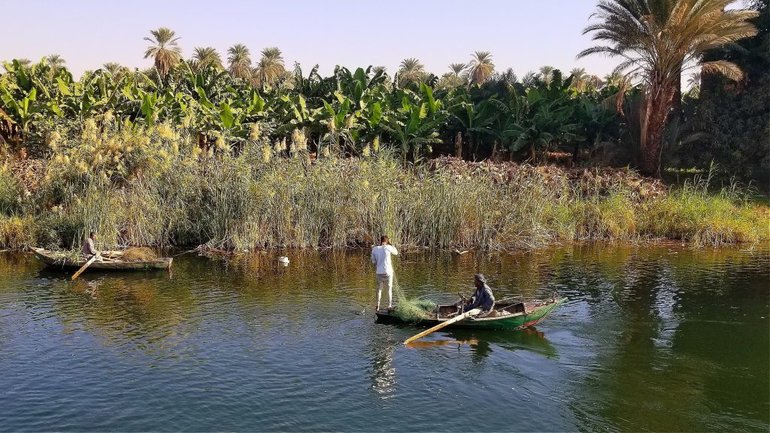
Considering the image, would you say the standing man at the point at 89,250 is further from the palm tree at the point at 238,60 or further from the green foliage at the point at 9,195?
the palm tree at the point at 238,60

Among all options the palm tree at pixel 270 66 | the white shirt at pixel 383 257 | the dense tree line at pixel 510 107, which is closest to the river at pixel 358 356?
the white shirt at pixel 383 257

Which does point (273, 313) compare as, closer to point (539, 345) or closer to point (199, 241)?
point (539, 345)

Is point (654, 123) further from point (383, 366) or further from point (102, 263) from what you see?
point (102, 263)

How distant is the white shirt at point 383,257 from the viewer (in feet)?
51.4

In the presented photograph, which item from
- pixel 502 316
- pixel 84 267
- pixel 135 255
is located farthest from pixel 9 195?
pixel 502 316

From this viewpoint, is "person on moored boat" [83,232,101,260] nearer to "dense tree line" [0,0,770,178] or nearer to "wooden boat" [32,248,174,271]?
"wooden boat" [32,248,174,271]

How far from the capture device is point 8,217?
25281 mm

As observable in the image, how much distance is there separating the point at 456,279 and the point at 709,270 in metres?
8.14

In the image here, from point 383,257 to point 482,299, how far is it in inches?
93.3

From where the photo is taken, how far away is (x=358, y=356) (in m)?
13.4

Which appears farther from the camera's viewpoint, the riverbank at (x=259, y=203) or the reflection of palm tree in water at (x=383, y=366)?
the riverbank at (x=259, y=203)

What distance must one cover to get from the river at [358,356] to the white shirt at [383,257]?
1.24 meters

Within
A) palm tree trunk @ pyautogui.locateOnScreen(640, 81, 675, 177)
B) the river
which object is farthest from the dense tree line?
the river

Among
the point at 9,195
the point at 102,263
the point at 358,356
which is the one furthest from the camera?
the point at 9,195
